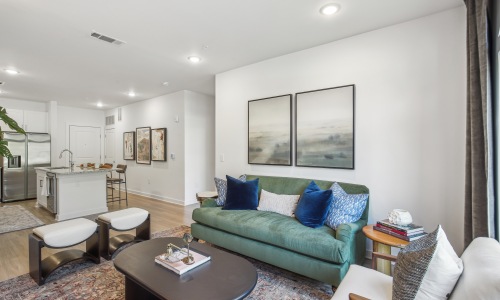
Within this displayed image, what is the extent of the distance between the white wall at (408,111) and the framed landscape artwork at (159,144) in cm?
393

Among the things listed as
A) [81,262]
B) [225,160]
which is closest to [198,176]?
[225,160]

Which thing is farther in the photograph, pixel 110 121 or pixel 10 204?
pixel 110 121

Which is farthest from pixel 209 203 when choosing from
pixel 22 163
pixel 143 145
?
pixel 22 163

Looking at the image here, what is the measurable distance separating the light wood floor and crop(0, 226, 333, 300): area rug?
15.3 inches

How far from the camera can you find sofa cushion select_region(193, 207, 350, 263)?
7.05 feet

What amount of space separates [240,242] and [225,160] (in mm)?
1862

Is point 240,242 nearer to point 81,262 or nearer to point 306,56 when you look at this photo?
point 81,262

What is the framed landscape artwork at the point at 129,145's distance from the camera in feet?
22.7

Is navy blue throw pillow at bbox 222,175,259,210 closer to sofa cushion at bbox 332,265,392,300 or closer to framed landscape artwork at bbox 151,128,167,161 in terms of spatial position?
sofa cushion at bbox 332,265,392,300

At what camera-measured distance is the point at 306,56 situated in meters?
3.40

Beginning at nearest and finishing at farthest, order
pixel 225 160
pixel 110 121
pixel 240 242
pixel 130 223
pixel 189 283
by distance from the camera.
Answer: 1. pixel 189 283
2. pixel 240 242
3. pixel 130 223
4. pixel 225 160
5. pixel 110 121

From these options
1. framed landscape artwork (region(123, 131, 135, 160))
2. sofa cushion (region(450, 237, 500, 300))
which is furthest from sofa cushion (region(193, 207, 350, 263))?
framed landscape artwork (region(123, 131, 135, 160))

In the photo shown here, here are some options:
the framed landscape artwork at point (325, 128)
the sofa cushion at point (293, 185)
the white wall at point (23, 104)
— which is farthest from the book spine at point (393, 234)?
the white wall at point (23, 104)

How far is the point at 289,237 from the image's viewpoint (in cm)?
238
